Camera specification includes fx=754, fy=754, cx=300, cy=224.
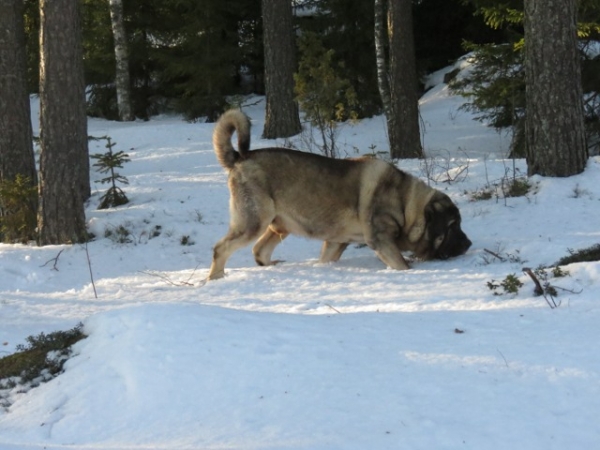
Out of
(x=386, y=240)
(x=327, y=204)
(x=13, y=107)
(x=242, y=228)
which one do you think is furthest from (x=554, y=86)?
(x=13, y=107)

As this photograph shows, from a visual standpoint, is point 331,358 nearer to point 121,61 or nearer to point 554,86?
point 554,86

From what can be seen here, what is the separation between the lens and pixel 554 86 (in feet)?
32.9

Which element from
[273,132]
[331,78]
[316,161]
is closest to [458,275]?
[316,161]

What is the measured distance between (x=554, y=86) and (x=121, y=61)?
16.2 meters

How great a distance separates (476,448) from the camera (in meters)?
3.65

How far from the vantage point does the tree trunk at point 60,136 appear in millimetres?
11023

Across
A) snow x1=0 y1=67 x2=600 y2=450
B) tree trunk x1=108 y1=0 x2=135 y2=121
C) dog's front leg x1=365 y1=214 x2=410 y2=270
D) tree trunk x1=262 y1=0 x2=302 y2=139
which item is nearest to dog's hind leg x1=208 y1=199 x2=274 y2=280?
snow x1=0 y1=67 x2=600 y2=450

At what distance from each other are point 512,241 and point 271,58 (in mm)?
9572

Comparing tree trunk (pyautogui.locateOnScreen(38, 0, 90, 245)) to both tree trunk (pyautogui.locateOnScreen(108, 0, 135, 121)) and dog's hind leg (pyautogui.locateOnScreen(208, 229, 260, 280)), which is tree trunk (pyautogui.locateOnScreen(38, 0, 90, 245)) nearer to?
dog's hind leg (pyautogui.locateOnScreen(208, 229, 260, 280))

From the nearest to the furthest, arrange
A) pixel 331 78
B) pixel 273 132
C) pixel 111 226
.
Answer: pixel 111 226 < pixel 331 78 < pixel 273 132

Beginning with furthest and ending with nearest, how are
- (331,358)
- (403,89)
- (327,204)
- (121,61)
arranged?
(121,61), (403,89), (327,204), (331,358)

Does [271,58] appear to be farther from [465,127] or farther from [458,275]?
[458,275]

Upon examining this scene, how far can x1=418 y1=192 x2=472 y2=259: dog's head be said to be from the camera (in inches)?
338

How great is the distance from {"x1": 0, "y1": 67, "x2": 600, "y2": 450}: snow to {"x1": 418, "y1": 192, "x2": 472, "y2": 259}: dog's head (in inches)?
7.7
